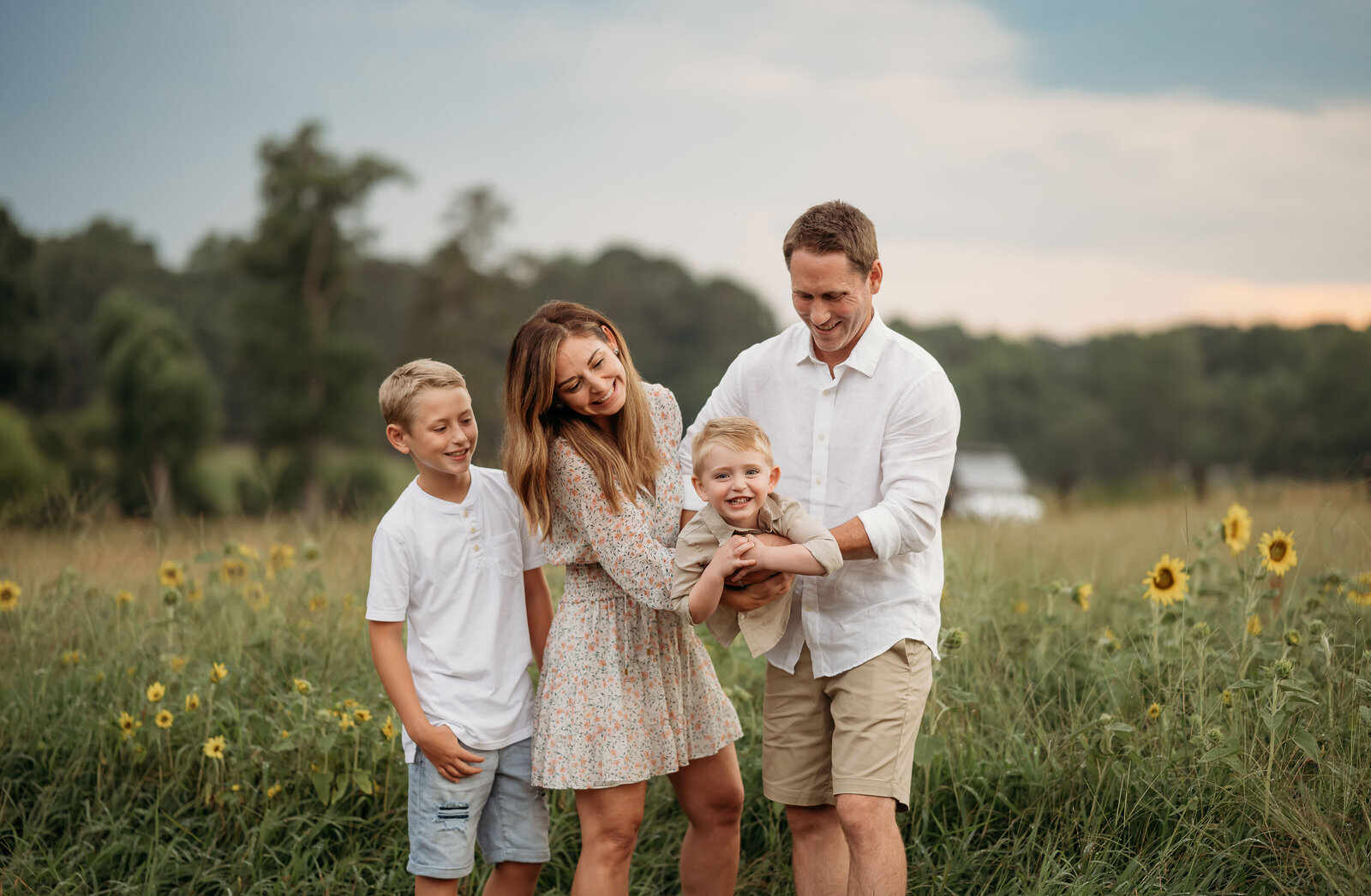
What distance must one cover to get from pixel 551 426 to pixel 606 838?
3.63 feet

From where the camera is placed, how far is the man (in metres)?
2.61

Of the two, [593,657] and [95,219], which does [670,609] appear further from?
[95,219]

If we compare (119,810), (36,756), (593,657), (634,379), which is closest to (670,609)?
(593,657)

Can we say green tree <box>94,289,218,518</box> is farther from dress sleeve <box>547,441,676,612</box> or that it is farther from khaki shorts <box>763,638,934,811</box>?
khaki shorts <box>763,638,934,811</box>

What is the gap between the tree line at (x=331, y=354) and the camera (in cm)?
2503

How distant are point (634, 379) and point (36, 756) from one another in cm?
297

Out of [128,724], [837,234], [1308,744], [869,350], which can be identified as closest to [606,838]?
[869,350]

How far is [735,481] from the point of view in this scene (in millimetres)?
2559

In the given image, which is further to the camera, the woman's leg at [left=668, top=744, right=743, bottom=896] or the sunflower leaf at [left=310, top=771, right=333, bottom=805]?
the sunflower leaf at [left=310, top=771, right=333, bottom=805]

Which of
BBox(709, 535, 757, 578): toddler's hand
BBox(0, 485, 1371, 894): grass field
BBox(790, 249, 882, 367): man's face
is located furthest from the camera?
BBox(0, 485, 1371, 894): grass field

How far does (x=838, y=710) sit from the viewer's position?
2750mm

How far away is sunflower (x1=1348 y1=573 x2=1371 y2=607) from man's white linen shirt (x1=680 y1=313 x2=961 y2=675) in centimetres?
194

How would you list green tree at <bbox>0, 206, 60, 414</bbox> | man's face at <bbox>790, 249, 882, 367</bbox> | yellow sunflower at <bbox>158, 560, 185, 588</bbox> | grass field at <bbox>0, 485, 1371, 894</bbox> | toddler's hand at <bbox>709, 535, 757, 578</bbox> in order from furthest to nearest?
green tree at <bbox>0, 206, 60, 414</bbox>
yellow sunflower at <bbox>158, 560, 185, 588</bbox>
grass field at <bbox>0, 485, 1371, 894</bbox>
man's face at <bbox>790, 249, 882, 367</bbox>
toddler's hand at <bbox>709, 535, 757, 578</bbox>

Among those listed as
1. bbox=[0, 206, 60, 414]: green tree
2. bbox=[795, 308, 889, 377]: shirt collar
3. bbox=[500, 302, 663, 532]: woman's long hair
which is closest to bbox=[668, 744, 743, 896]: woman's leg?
bbox=[500, 302, 663, 532]: woman's long hair
